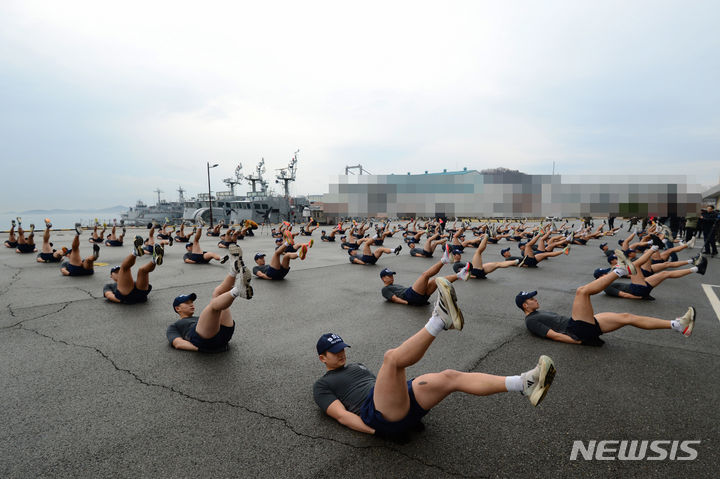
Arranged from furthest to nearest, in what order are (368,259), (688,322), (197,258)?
1. (368,259)
2. (197,258)
3. (688,322)

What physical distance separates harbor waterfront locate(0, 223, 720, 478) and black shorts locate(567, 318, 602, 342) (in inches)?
6.7

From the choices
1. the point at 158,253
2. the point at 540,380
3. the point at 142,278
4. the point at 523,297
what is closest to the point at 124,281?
the point at 142,278

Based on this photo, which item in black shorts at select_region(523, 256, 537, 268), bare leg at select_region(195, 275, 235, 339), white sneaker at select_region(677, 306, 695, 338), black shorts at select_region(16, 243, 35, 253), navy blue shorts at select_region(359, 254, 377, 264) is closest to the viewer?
white sneaker at select_region(677, 306, 695, 338)

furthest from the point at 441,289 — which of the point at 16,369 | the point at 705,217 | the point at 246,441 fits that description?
the point at 705,217

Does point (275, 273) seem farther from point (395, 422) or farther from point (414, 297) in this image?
point (395, 422)

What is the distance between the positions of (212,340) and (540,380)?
391 centimetres

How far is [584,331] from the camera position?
4.68 m

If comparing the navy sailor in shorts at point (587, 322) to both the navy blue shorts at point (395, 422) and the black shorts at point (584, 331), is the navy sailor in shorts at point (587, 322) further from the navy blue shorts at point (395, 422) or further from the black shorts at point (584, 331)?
the navy blue shorts at point (395, 422)

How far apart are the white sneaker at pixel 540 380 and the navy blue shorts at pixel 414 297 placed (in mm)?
4585

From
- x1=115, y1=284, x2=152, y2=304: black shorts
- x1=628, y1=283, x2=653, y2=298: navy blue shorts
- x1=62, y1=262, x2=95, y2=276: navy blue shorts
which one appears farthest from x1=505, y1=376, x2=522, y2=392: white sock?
x1=62, y1=262, x2=95, y2=276: navy blue shorts

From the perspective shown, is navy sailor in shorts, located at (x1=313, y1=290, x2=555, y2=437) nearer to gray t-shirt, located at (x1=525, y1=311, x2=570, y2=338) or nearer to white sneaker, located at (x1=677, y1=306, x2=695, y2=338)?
white sneaker, located at (x1=677, y1=306, x2=695, y2=338)

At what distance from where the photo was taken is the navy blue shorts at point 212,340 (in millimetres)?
4473

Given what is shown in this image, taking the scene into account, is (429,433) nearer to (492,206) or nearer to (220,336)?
(220,336)

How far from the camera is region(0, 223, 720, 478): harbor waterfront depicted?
2.54 m
